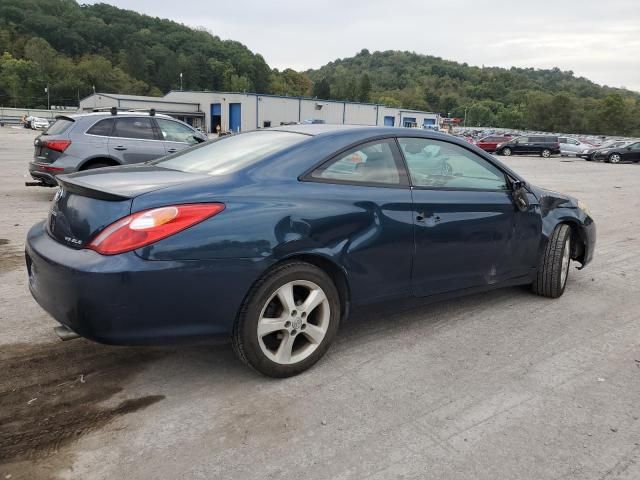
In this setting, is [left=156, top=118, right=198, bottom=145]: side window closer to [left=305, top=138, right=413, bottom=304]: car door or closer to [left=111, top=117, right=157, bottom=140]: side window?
[left=111, top=117, right=157, bottom=140]: side window

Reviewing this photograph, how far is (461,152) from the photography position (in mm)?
4156

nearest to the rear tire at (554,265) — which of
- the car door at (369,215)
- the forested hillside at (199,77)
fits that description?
the car door at (369,215)

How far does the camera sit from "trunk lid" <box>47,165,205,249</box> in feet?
9.11

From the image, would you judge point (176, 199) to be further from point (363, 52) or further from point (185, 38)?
point (363, 52)

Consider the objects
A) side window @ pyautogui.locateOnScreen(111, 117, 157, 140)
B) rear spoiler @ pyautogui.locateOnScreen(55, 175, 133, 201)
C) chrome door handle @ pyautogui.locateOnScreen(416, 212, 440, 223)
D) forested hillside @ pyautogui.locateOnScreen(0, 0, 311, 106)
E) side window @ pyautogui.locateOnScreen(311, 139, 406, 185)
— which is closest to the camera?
rear spoiler @ pyautogui.locateOnScreen(55, 175, 133, 201)

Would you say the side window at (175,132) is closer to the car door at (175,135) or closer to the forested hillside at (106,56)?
the car door at (175,135)

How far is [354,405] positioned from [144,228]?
1.48m

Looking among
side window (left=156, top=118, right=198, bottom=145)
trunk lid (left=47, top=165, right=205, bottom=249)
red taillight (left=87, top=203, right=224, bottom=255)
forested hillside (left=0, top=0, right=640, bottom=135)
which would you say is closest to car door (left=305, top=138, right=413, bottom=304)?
red taillight (left=87, top=203, right=224, bottom=255)

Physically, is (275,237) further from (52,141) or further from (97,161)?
(52,141)

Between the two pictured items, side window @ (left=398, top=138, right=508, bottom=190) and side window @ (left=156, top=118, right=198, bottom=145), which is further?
side window @ (left=156, top=118, right=198, bottom=145)

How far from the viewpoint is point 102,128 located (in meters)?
8.93

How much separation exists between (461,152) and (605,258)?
145 inches

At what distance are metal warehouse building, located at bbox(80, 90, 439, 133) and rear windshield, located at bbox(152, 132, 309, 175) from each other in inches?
2423

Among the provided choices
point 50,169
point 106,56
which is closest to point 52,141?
A: point 50,169
